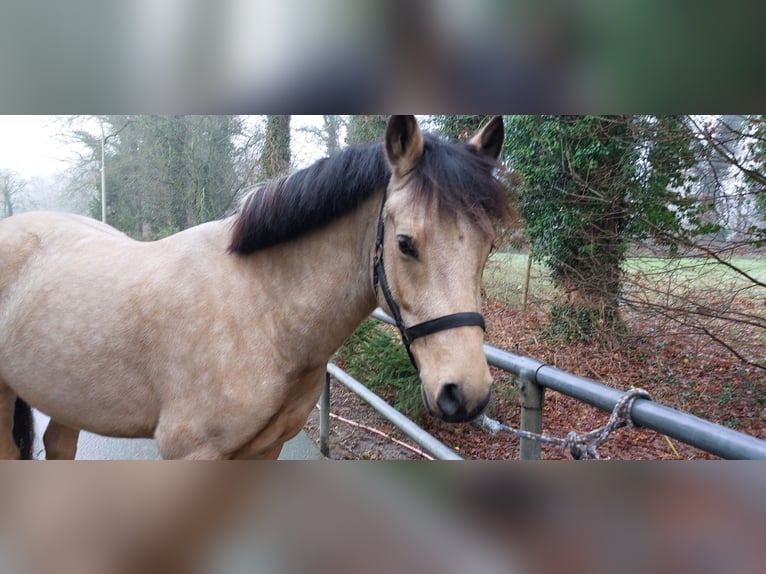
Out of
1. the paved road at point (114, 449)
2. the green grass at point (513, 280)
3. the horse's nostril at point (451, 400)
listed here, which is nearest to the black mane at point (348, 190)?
the horse's nostril at point (451, 400)

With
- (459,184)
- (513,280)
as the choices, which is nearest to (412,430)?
(459,184)

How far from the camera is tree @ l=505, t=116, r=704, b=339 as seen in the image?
3340 millimetres

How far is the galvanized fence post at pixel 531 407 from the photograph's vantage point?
1.37m

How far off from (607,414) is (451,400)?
2698 mm

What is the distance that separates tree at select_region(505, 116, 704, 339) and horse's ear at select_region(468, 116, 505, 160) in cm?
244

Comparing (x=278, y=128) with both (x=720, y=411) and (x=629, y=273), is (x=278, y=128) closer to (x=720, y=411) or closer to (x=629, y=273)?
(x=629, y=273)

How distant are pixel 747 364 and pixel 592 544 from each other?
328 centimetres

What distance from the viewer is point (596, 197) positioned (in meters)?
3.85

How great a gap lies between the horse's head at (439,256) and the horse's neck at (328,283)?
0.43 ft

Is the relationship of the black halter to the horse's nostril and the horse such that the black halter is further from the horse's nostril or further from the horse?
the horse's nostril

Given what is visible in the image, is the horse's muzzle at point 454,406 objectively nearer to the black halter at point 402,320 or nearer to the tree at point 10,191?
the black halter at point 402,320

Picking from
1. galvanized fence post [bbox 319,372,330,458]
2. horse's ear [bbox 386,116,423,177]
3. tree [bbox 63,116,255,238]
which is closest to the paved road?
galvanized fence post [bbox 319,372,330,458]
